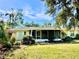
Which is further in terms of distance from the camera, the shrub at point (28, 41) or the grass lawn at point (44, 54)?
the shrub at point (28, 41)

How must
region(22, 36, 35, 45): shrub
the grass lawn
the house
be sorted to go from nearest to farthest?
the grass lawn, region(22, 36, 35, 45): shrub, the house

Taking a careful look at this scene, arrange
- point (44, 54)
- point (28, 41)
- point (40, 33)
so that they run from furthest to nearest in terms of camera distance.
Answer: point (40, 33) < point (28, 41) < point (44, 54)

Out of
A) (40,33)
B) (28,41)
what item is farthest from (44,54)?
(40,33)

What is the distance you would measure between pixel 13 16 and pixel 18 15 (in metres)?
4.25

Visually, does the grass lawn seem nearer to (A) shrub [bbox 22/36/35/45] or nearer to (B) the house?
(A) shrub [bbox 22/36/35/45]

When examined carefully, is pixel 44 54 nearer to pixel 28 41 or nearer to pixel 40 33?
pixel 28 41

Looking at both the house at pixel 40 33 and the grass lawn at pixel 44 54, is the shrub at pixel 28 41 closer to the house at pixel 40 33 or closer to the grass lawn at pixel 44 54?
the house at pixel 40 33

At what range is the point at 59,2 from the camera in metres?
28.5

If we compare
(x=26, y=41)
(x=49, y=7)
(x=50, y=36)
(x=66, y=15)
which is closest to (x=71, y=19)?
(x=66, y=15)

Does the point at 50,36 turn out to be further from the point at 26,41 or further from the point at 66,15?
the point at 66,15

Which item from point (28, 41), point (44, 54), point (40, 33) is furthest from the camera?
point (40, 33)

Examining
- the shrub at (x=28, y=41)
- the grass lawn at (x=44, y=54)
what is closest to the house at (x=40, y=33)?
the shrub at (x=28, y=41)

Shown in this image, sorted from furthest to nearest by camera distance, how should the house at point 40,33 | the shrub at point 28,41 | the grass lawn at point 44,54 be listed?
the house at point 40,33, the shrub at point 28,41, the grass lawn at point 44,54

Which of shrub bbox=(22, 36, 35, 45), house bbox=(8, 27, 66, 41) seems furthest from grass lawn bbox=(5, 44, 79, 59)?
house bbox=(8, 27, 66, 41)
